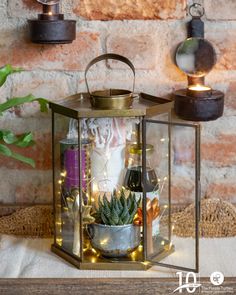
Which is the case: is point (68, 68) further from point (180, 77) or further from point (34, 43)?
point (180, 77)

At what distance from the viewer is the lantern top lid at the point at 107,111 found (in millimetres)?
1279

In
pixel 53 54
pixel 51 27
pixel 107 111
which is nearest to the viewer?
pixel 107 111

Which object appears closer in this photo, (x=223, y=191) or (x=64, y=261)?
(x=64, y=261)

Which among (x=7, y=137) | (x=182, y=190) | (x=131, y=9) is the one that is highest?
(x=131, y=9)

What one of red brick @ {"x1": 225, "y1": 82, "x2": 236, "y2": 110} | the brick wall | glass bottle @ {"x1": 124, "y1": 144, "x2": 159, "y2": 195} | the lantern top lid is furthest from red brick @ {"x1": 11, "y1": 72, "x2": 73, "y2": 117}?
red brick @ {"x1": 225, "y1": 82, "x2": 236, "y2": 110}

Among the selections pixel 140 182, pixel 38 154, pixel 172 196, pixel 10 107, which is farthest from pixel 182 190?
pixel 10 107

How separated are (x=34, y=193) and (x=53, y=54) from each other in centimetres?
31

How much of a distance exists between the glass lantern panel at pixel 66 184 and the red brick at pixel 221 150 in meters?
0.32

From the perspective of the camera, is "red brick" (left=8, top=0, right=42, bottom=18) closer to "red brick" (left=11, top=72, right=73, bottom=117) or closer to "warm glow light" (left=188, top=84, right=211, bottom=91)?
"red brick" (left=11, top=72, right=73, bottom=117)

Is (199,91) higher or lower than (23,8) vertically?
lower

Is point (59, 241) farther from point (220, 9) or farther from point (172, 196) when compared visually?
point (220, 9)

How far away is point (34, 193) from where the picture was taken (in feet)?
5.13

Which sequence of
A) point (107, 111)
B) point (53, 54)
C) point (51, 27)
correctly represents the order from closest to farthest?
point (107, 111)
point (51, 27)
point (53, 54)

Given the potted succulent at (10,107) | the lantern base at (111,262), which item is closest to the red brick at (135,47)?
the potted succulent at (10,107)
